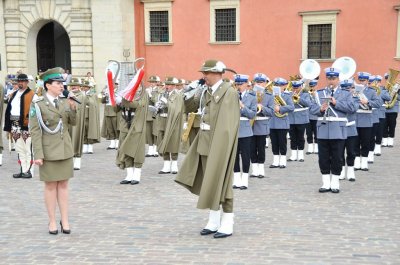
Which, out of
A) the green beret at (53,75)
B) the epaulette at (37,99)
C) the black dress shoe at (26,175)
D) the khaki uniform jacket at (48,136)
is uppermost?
the green beret at (53,75)

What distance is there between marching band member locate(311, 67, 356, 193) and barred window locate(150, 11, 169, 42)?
19148 millimetres

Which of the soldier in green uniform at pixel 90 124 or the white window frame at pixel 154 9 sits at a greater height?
the white window frame at pixel 154 9

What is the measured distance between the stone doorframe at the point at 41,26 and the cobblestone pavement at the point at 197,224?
705 inches

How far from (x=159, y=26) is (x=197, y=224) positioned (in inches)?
851

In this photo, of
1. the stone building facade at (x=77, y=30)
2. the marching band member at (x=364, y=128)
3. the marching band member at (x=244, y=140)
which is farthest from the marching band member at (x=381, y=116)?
the stone building facade at (x=77, y=30)

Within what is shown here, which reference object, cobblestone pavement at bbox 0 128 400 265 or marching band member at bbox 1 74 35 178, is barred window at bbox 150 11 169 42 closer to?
marching band member at bbox 1 74 35 178

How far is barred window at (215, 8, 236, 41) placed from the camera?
86.1ft

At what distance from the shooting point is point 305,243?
639 centimetres

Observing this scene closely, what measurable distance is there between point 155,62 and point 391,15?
1183cm

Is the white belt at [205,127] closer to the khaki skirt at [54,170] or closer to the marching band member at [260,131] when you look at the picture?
the khaki skirt at [54,170]

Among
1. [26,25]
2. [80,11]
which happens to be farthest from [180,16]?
[26,25]

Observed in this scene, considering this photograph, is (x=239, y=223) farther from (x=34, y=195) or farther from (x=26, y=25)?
(x=26, y=25)

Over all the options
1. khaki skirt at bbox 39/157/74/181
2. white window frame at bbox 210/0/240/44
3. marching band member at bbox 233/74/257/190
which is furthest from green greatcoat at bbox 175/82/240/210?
white window frame at bbox 210/0/240/44

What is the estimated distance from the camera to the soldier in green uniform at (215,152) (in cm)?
645
